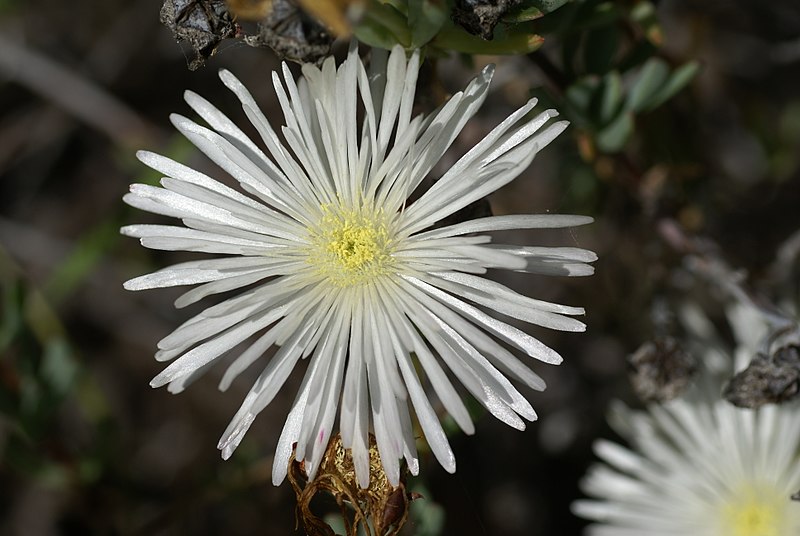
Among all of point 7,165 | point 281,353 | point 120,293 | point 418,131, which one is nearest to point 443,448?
point 281,353

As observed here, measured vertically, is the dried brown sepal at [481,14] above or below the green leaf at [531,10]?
below

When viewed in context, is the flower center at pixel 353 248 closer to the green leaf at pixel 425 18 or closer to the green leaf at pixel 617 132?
the green leaf at pixel 425 18

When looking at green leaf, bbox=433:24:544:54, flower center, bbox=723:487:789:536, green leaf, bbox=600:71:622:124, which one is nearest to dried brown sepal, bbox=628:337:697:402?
flower center, bbox=723:487:789:536

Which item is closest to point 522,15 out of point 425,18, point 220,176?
point 425,18

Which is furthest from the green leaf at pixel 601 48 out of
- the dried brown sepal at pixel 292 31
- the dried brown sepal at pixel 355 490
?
the dried brown sepal at pixel 355 490

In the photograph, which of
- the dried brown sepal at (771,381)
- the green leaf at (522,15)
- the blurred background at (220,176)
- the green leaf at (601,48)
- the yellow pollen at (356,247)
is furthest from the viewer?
the blurred background at (220,176)

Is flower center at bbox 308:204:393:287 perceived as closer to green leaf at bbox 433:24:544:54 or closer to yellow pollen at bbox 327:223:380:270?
yellow pollen at bbox 327:223:380:270

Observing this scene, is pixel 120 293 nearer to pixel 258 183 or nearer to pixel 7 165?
pixel 7 165
